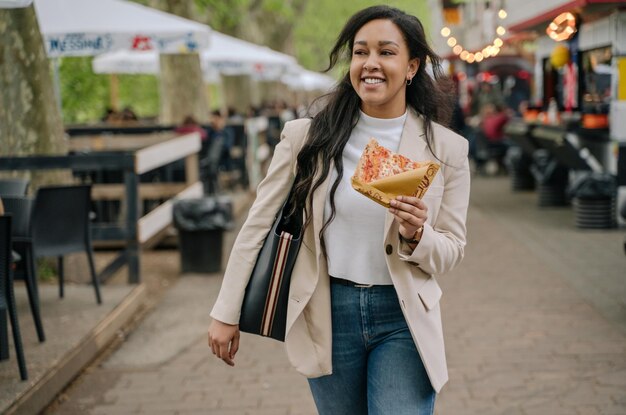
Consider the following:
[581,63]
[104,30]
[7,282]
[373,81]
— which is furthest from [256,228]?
[581,63]

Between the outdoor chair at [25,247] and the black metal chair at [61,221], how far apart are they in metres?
0.10

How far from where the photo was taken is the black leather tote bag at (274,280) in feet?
9.63

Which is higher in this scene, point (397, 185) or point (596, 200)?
point (397, 185)

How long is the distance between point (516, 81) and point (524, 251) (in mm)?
19130

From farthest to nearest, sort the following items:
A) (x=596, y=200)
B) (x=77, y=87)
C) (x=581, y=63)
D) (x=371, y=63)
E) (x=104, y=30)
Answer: (x=77, y=87) → (x=581, y=63) → (x=596, y=200) → (x=104, y=30) → (x=371, y=63)

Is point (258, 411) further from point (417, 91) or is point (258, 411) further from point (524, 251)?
point (524, 251)

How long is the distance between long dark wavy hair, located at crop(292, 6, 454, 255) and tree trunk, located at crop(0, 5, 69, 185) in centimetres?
621

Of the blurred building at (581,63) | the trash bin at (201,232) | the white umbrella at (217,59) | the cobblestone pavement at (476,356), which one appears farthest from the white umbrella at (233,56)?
the cobblestone pavement at (476,356)

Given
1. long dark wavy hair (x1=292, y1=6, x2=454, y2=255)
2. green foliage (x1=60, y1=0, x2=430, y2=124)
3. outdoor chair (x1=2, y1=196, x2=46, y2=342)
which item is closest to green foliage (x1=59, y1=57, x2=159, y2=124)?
green foliage (x1=60, y1=0, x2=430, y2=124)

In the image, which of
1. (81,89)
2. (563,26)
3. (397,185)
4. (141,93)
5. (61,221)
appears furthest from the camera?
(141,93)

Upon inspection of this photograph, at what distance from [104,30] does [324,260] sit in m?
8.38

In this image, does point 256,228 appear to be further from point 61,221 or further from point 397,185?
point 61,221

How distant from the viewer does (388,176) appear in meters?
2.70

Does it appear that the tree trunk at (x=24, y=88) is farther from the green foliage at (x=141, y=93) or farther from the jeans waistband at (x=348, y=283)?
the green foliage at (x=141, y=93)
